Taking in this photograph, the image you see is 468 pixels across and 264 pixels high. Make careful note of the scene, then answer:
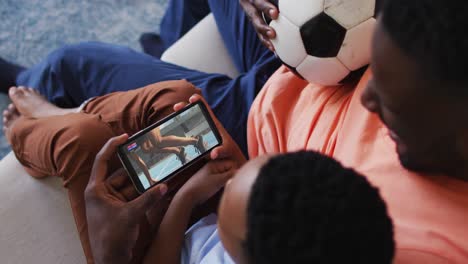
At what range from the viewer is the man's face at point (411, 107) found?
0.50 m

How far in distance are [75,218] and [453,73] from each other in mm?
753

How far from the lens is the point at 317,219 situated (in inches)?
18.5

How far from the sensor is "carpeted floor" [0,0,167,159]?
151cm

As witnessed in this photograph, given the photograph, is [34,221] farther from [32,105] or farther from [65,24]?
[65,24]

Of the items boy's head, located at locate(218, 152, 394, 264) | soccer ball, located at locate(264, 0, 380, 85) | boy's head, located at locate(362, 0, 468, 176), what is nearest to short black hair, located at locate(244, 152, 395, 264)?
boy's head, located at locate(218, 152, 394, 264)

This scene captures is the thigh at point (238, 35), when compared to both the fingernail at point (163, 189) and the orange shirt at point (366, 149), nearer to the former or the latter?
the orange shirt at point (366, 149)

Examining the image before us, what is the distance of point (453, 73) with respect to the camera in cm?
47

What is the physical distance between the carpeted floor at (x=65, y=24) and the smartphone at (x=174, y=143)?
0.76m

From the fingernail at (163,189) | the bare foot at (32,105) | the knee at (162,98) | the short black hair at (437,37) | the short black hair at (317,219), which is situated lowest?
the fingernail at (163,189)

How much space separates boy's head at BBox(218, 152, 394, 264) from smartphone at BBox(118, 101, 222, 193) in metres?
0.36

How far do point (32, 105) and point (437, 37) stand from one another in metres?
0.95

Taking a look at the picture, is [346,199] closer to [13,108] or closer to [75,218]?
[75,218]

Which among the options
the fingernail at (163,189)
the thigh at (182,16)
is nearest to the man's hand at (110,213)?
the fingernail at (163,189)

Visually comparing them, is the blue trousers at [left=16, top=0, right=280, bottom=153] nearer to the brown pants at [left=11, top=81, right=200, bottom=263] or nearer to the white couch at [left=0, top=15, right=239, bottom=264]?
the brown pants at [left=11, top=81, right=200, bottom=263]
